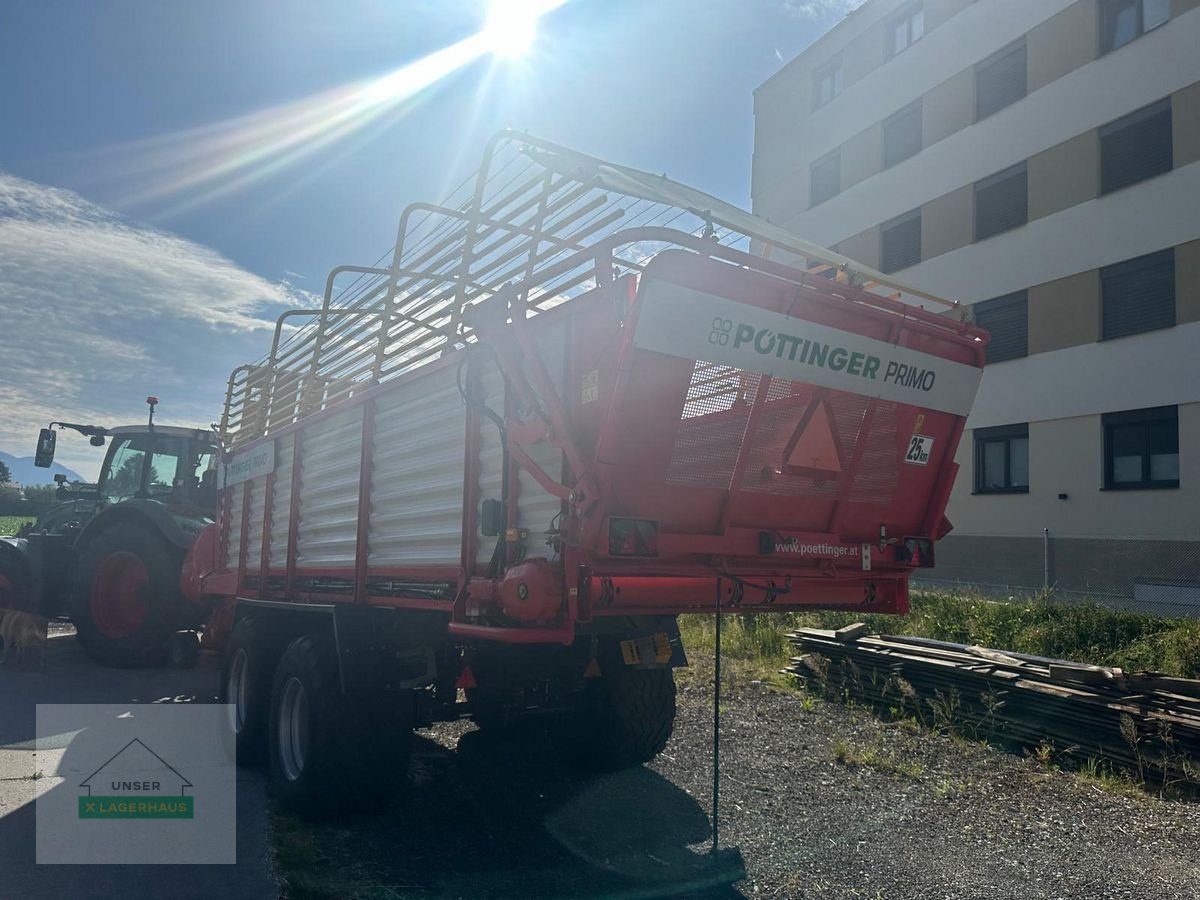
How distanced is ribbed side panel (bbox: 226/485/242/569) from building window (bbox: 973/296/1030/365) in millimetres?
14868

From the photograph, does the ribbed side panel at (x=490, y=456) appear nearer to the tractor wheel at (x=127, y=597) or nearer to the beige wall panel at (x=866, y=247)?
the tractor wheel at (x=127, y=597)

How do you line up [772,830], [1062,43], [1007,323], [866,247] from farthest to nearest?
[866,247], [1007,323], [1062,43], [772,830]

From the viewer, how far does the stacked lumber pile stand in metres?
5.82

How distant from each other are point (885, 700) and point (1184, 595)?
955 centimetres

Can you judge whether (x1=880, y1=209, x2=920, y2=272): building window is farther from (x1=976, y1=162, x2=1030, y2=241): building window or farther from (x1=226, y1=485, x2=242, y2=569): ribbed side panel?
(x1=226, y1=485, x2=242, y2=569): ribbed side panel

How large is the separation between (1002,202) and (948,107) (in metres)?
2.86

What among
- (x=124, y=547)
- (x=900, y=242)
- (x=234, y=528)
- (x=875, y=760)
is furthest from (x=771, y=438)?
(x=900, y=242)

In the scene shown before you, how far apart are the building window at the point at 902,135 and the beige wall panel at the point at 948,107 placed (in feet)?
1.02

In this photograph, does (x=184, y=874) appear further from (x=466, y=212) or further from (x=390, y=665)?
(x=466, y=212)

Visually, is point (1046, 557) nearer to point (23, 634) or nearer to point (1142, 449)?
point (1142, 449)

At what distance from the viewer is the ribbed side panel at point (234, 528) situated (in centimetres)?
760

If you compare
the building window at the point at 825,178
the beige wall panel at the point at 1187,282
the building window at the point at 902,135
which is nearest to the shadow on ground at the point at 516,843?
the beige wall panel at the point at 1187,282

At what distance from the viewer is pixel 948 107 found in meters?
20.0

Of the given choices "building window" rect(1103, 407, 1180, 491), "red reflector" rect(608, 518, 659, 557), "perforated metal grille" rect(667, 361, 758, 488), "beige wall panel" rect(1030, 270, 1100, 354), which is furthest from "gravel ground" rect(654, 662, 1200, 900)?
"beige wall panel" rect(1030, 270, 1100, 354)
